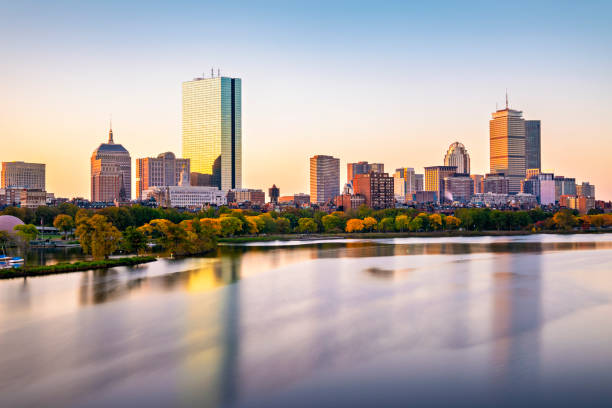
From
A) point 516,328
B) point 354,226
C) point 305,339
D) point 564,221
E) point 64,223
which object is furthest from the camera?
point 564,221

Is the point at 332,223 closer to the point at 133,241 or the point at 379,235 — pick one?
the point at 379,235

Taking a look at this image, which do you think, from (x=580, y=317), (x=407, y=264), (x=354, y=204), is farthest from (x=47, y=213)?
(x=354, y=204)

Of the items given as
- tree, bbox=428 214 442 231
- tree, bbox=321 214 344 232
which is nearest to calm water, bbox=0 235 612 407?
tree, bbox=321 214 344 232

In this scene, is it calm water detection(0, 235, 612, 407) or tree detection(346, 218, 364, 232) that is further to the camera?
tree detection(346, 218, 364, 232)

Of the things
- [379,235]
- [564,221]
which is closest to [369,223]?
[379,235]

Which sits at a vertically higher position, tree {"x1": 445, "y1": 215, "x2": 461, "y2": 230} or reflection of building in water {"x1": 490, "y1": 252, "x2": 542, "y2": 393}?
tree {"x1": 445, "y1": 215, "x2": 461, "y2": 230}

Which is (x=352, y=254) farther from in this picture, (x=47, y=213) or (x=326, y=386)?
(x=47, y=213)

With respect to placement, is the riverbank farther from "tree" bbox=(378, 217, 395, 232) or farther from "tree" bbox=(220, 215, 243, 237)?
"tree" bbox=(378, 217, 395, 232)
